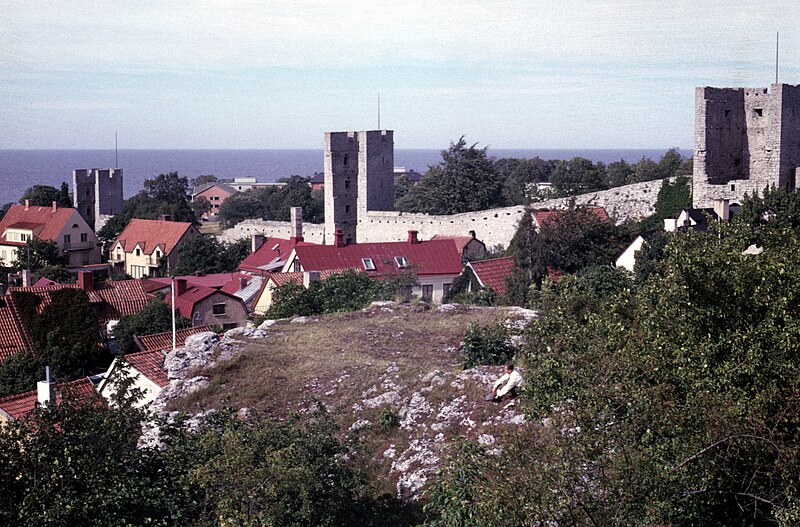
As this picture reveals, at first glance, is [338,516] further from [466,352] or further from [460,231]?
[460,231]

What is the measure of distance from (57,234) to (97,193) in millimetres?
19466

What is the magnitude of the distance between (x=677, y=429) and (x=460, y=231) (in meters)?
35.1

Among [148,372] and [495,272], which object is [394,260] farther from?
[148,372]

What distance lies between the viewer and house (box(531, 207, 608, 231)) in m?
33.0

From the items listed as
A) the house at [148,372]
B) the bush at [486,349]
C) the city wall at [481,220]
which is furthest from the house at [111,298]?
the bush at [486,349]

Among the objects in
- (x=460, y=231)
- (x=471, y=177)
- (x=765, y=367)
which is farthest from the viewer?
(x=471, y=177)

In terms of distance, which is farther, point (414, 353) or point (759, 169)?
point (759, 169)

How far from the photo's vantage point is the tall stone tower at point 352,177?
2016 inches

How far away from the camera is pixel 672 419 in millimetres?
10539

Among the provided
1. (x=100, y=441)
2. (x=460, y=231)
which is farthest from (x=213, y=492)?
(x=460, y=231)

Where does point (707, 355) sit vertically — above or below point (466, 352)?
above

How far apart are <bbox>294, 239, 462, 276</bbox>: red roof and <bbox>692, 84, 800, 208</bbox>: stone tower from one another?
918 centimetres

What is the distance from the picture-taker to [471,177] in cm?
5244

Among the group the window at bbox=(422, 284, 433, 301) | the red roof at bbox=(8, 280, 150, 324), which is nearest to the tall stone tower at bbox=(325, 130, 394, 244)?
the window at bbox=(422, 284, 433, 301)
